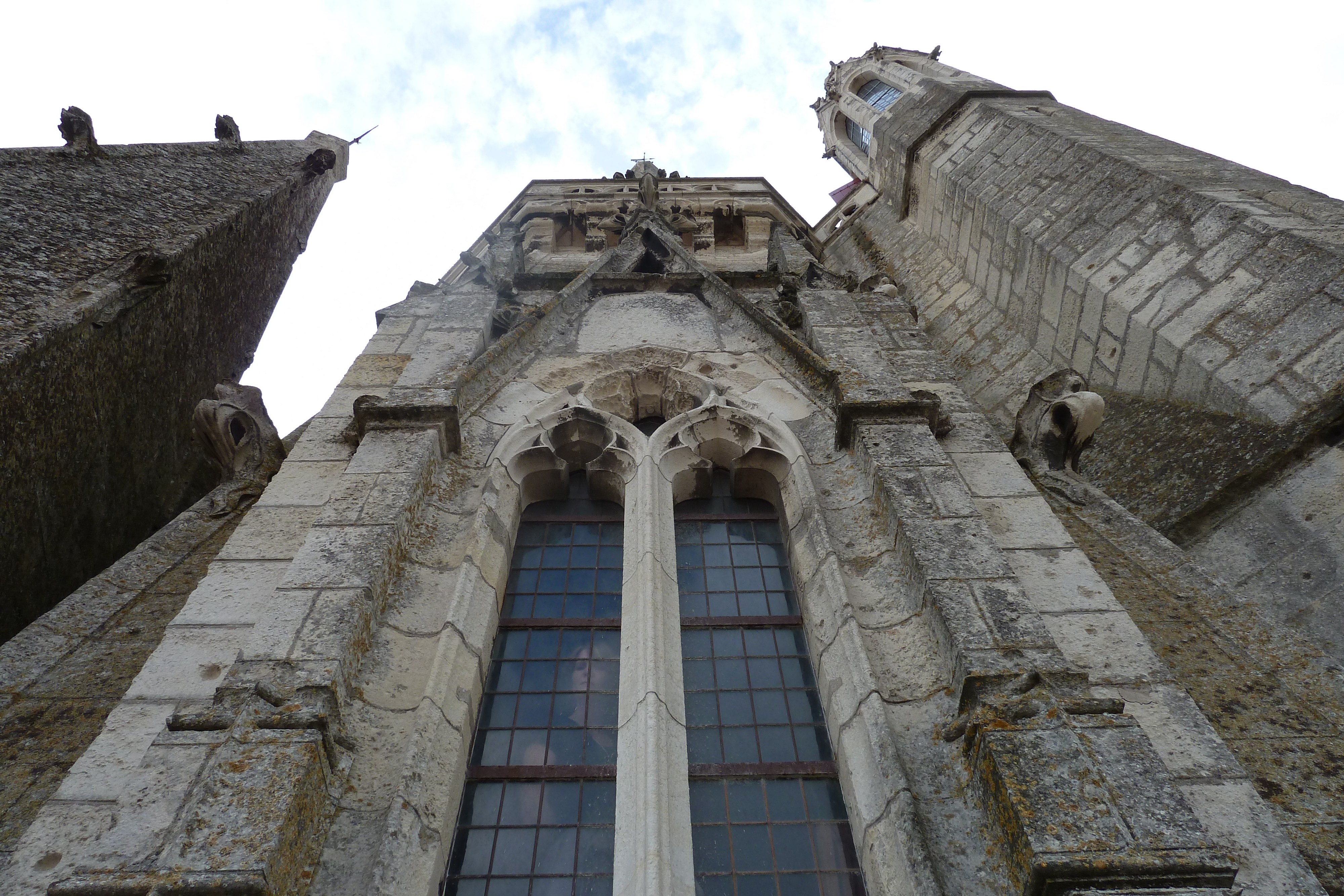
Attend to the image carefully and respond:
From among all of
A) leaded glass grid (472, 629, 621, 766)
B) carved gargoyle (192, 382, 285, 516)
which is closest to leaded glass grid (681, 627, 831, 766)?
leaded glass grid (472, 629, 621, 766)

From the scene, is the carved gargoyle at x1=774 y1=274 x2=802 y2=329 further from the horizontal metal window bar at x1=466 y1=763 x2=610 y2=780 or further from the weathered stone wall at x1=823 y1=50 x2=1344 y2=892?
the horizontal metal window bar at x1=466 y1=763 x2=610 y2=780

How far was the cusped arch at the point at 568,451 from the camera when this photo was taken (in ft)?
20.4

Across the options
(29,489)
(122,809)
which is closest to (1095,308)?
(122,809)

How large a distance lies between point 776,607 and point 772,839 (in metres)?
1.55

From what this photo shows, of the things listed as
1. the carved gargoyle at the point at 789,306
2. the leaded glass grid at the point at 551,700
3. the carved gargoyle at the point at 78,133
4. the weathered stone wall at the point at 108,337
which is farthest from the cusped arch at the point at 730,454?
the carved gargoyle at the point at 78,133

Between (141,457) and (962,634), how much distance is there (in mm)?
7268

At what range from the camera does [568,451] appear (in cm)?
662

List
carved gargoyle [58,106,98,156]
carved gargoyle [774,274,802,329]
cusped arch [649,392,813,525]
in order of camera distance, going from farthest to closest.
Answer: carved gargoyle [58,106,98,156], carved gargoyle [774,274,802,329], cusped arch [649,392,813,525]

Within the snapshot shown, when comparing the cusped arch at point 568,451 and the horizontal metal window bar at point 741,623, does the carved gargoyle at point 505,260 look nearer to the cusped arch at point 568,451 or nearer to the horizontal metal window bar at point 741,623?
the cusped arch at point 568,451

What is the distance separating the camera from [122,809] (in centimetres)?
345

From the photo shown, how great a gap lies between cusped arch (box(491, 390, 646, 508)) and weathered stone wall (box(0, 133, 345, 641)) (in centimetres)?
332

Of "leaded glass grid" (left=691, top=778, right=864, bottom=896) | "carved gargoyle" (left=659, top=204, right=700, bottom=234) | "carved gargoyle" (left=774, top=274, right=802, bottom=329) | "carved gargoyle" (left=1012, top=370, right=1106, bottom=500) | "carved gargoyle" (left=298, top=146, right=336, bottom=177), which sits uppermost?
"carved gargoyle" (left=298, top=146, right=336, bottom=177)

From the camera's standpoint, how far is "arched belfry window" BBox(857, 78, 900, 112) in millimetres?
19859

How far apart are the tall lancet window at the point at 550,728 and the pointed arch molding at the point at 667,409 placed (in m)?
0.93
